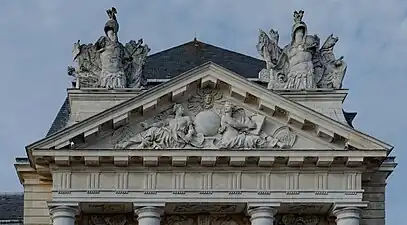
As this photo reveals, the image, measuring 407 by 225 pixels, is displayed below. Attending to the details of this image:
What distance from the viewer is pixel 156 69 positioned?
1551 inches

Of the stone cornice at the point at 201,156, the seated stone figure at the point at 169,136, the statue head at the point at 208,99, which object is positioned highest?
the statue head at the point at 208,99

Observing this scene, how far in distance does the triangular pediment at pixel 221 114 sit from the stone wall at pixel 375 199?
2307mm

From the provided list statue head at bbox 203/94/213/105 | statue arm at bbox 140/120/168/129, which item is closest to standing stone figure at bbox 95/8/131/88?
statue arm at bbox 140/120/168/129

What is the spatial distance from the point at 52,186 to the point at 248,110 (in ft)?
20.3

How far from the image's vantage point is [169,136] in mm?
32438

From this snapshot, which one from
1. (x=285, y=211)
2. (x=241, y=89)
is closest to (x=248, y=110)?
(x=241, y=89)

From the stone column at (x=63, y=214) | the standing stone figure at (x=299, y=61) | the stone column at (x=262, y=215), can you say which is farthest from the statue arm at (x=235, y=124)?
the stone column at (x=63, y=214)

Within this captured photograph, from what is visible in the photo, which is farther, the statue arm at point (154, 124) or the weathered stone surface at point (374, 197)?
the weathered stone surface at point (374, 197)

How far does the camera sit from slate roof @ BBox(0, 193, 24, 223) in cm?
3853

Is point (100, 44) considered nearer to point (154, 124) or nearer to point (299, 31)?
point (154, 124)

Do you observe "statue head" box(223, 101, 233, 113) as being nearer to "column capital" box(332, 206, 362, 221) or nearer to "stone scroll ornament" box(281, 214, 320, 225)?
"stone scroll ornament" box(281, 214, 320, 225)

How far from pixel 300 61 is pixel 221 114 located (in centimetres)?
311

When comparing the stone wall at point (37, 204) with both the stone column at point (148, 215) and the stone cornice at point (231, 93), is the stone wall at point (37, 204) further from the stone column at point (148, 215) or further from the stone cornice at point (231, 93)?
the stone column at point (148, 215)

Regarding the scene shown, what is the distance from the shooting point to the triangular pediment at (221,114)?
3222cm
